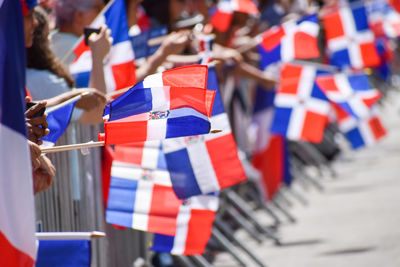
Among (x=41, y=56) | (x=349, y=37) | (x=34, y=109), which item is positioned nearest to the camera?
(x=34, y=109)

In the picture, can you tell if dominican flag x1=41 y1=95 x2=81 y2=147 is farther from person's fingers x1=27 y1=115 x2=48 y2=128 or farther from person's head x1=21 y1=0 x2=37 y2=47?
person's fingers x1=27 y1=115 x2=48 y2=128

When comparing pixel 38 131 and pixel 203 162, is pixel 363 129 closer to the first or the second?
pixel 203 162

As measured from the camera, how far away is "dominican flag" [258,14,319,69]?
8.62 metres

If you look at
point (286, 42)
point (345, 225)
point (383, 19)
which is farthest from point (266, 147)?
point (383, 19)

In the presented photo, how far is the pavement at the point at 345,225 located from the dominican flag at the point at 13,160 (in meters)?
4.66

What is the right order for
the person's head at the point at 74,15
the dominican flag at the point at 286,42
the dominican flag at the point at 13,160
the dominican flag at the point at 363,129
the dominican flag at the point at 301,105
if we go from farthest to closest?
the dominican flag at the point at 363,129
the dominican flag at the point at 301,105
the dominican flag at the point at 286,42
the person's head at the point at 74,15
the dominican flag at the point at 13,160

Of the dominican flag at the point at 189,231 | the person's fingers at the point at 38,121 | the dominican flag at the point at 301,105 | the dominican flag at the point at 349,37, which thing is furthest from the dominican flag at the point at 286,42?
the person's fingers at the point at 38,121

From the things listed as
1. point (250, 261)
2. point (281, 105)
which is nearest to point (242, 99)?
point (281, 105)

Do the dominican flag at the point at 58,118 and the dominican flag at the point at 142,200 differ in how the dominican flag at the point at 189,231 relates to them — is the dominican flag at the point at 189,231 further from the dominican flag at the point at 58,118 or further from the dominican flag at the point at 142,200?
the dominican flag at the point at 58,118

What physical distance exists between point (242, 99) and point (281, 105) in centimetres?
36

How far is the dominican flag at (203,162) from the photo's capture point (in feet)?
18.3

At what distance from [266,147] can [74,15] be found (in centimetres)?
424

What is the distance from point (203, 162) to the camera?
18.8ft

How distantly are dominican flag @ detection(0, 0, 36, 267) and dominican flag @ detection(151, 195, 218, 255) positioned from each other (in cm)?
264
